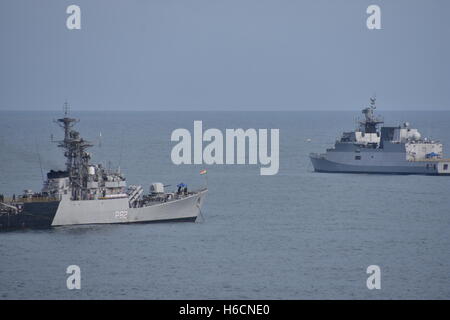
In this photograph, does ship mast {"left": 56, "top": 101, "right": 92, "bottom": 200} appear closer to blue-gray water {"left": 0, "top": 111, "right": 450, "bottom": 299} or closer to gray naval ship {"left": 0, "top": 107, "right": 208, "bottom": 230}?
gray naval ship {"left": 0, "top": 107, "right": 208, "bottom": 230}

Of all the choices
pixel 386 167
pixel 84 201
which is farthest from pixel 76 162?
pixel 386 167

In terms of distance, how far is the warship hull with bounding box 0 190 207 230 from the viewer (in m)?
68.0

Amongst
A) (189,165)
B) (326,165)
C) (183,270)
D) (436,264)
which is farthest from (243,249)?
(189,165)

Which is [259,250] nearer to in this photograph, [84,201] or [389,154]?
[84,201]

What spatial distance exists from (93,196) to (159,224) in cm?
525

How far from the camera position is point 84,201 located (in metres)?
69.3

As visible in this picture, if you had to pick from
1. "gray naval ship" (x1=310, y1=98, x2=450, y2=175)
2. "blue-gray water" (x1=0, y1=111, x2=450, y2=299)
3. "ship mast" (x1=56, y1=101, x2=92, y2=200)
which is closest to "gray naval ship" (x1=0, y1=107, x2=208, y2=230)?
"ship mast" (x1=56, y1=101, x2=92, y2=200)

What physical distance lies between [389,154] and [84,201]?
49247 mm

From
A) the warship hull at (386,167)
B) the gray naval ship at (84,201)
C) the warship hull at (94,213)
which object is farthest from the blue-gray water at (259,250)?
the warship hull at (386,167)

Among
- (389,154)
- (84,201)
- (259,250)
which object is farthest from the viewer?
(389,154)

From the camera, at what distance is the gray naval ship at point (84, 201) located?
68.0m

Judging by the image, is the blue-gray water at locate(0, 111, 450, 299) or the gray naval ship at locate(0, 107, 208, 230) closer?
the blue-gray water at locate(0, 111, 450, 299)

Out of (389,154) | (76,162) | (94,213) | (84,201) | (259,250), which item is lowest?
(259,250)
